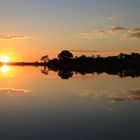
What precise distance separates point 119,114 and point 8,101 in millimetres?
6390

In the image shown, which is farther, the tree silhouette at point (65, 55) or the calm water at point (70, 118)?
the tree silhouette at point (65, 55)

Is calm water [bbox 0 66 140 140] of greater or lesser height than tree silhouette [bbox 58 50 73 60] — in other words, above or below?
below

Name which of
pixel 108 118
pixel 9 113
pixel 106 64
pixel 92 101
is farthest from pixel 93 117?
pixel 106 64

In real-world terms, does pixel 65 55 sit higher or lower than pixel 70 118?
higher

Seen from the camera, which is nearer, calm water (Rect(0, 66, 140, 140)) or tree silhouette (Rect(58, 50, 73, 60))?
calm water (Rect(0, 66, 140, 140))

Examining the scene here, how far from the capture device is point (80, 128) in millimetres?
11500

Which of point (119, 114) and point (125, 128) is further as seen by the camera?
point (119, 114)

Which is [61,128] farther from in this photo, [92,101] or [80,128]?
[92,101]

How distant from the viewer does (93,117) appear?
13.7 meters

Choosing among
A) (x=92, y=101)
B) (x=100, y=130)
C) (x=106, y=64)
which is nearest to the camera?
(x=100, y=130)

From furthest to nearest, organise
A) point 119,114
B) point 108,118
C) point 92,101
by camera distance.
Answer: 1. point 92,101
2. point 119,114
3. point 108,118

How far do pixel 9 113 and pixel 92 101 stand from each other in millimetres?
5088

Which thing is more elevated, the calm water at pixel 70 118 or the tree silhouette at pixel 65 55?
the tree silhouette at pixel 65 55

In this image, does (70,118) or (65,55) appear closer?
(70,118)
